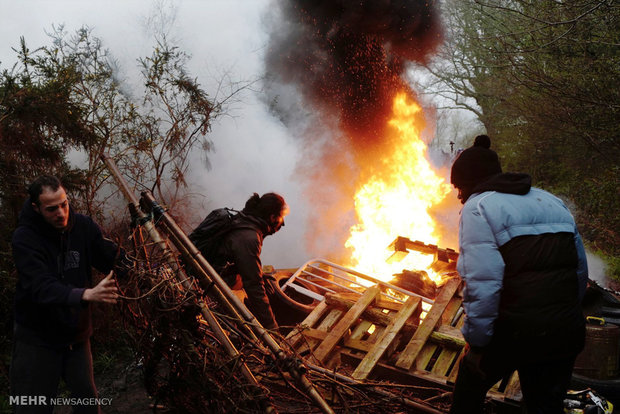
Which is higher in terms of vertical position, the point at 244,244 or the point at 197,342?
the point at 244,244

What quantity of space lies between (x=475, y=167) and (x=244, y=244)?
208cm

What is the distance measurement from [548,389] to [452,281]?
6.42ft

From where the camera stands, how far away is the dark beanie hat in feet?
7.89

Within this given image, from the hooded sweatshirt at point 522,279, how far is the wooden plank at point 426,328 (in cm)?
122

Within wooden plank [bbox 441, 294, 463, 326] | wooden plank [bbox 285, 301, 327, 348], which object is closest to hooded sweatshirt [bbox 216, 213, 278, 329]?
wooden plank [bbox 285, 301, 327, 348]

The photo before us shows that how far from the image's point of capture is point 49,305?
94.1 inches

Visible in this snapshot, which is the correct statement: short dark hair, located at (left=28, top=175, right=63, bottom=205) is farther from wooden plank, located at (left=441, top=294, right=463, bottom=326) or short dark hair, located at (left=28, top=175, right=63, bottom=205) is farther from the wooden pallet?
wooden plank, located at (left=441, top=294, right=463, bottom=326)

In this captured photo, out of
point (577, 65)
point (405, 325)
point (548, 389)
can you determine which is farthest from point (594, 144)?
point (548, 389)

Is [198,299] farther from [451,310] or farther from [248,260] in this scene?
[451,310]

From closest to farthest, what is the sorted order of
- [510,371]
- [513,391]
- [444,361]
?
[510,371]
[513,391]
[444,361]

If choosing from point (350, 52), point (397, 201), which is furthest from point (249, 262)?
point (350, 52)

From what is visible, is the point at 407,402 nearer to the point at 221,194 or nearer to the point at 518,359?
the point at 518,359

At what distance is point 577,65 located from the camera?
7.45m

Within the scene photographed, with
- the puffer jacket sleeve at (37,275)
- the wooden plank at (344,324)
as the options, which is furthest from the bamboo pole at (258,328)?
the wooden plank at (344,324)
